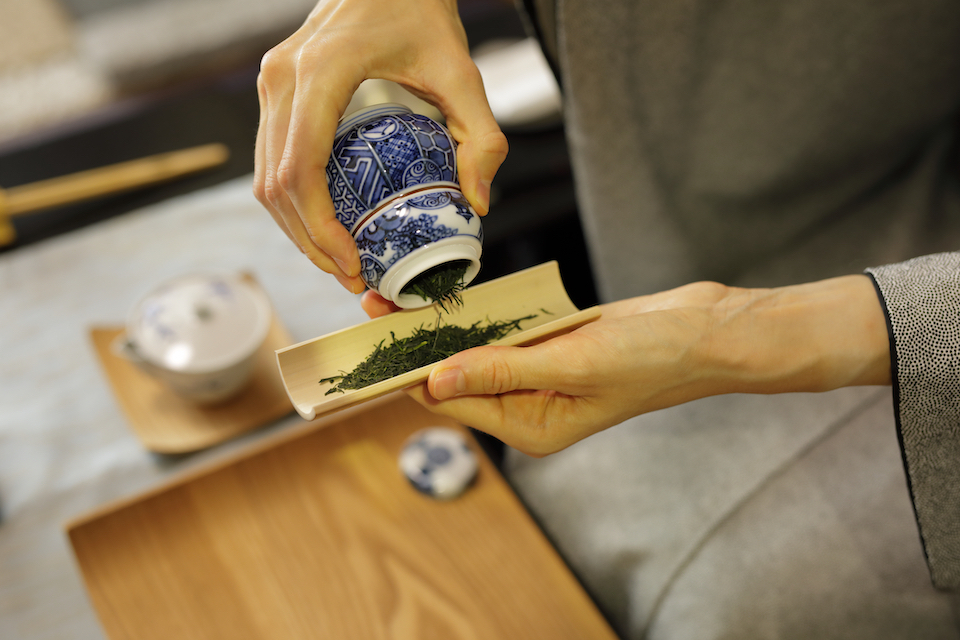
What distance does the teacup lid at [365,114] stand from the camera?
1.84 feet

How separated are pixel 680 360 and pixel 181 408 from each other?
2.64 feet

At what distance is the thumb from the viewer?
1.95 ft

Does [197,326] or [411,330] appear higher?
[197,326]

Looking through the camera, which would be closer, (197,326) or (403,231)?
(403,231)

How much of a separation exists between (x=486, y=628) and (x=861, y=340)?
1.93 feet

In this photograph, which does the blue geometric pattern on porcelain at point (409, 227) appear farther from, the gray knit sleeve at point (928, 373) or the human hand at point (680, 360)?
the gray knit sleeve at point (928, 373)

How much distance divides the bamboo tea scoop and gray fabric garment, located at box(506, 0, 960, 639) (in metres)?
0.90

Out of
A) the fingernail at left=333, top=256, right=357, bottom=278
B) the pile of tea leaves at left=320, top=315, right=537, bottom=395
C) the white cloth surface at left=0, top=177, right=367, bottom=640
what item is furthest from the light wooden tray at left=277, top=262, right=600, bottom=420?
the white cloth surface at left=0, top=177, right=367, bottom=640

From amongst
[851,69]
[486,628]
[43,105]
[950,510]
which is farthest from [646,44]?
[43,105]

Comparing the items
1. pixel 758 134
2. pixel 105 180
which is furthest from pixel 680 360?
pixel 105 180

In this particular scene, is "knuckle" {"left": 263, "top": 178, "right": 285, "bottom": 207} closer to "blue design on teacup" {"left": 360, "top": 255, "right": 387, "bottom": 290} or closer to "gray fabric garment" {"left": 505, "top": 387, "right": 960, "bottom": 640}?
"blue design on teacup" {"left": 360, "top": 255, "right": 387, "bottom": 290}

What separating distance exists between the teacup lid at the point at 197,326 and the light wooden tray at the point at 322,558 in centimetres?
15

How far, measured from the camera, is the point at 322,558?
803 mm

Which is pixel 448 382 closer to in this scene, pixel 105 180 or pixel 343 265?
pixel 343 265
